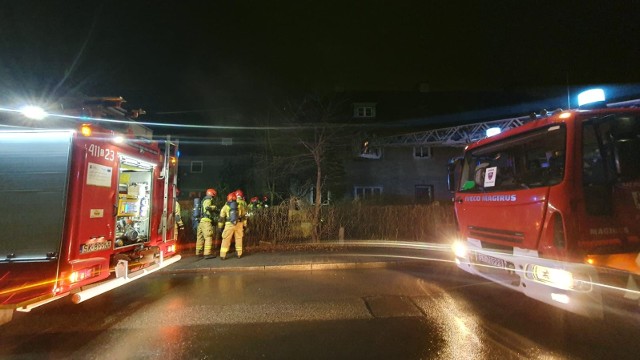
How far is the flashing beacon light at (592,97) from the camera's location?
176 inches

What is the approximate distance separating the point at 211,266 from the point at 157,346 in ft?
14.0

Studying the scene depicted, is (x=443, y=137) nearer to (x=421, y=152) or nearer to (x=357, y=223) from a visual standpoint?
(x=421, y=152)

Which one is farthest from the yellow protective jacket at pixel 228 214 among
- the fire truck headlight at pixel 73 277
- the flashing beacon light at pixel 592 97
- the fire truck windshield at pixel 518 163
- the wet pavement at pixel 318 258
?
the flashing beacon light at pixel 592 97

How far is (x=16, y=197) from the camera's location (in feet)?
13.1

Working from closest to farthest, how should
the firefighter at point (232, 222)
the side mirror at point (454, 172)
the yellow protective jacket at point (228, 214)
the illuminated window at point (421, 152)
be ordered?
the side mirror at point (454, 172), the firefighter at point (232, 222), the yellow protective jacket at point (228, 214), the illuminated window at point (421, 152)

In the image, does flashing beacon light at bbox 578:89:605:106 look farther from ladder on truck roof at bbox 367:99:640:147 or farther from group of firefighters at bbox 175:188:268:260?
group of firefighters at bbox 175:188:268:260

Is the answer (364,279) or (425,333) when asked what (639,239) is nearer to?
(425,333)

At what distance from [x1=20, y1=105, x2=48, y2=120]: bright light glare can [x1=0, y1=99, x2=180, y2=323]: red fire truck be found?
6.9 inches

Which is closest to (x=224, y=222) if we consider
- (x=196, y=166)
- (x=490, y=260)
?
(x=490, y=260)

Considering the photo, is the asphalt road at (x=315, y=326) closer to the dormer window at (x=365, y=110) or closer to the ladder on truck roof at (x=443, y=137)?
the ladder on truck roof at (x=443, y=137)

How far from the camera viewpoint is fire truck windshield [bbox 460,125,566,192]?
405 cm

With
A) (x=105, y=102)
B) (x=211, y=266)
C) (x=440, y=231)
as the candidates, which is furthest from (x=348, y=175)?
(x=105, y=102)

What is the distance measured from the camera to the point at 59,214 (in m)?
3.99

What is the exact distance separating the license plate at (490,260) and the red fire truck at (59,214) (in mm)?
5295
